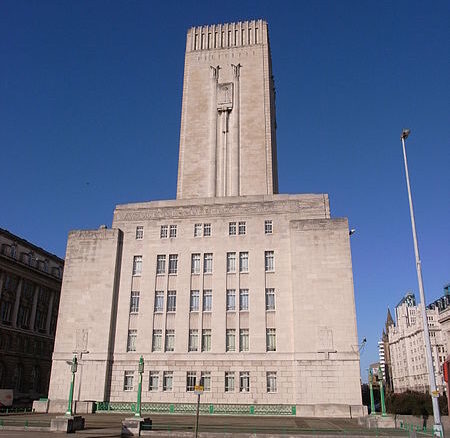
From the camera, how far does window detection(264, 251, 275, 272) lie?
45844 millimetres

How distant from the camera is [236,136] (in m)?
57.6

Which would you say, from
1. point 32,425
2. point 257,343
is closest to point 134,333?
point 257,343

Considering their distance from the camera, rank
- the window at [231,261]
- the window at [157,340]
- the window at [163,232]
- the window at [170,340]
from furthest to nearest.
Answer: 1. the window at [163,232]
2. the window at [231,261]
3. the window at [157,340]
4. the window at [170,340]

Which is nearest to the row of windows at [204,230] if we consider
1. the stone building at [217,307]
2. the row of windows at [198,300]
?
the stone building at [217,307]

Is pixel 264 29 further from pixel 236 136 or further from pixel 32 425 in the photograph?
pixel 32 425

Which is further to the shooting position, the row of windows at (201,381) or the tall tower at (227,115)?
the tall tower at (227,115)

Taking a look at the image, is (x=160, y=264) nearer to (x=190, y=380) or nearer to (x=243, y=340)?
(x=243, y=340)

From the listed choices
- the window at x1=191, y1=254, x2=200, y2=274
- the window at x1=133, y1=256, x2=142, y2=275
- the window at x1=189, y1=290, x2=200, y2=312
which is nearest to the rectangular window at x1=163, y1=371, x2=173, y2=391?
the window at x1=189, y1=290, x2=200, y2=312

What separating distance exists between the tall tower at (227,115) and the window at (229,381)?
70.3ft

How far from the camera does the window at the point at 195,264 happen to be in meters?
47.0

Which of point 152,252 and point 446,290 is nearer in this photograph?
point 152,252

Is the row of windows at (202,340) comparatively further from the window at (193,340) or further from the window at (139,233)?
the window at (139,233)

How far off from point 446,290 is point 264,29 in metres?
80.5

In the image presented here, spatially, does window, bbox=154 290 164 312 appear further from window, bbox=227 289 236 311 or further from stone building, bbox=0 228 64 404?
stone building, bbox=0 228 64 404
